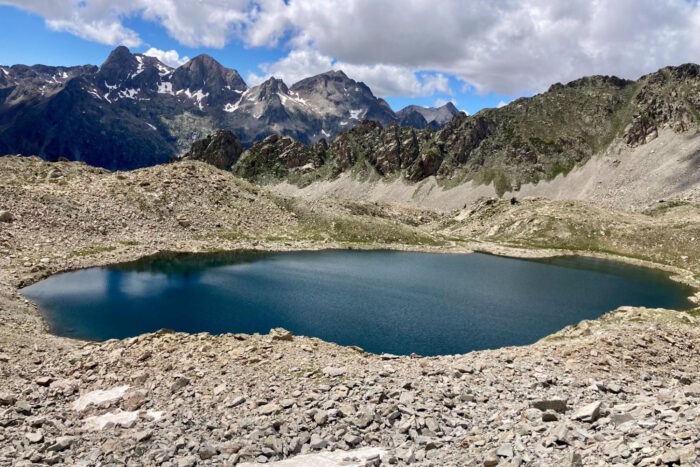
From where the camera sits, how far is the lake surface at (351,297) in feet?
165

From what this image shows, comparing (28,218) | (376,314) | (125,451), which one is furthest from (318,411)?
(28,218)

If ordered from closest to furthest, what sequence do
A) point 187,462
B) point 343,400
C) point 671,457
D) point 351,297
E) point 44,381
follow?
point 671,457 < point 187,462 < point 343,400 < point 44,381 < point 351,297

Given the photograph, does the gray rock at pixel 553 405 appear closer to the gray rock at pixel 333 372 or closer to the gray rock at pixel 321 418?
the gray rock at pixel 321 418

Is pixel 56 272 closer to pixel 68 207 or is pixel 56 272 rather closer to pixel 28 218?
pixel 28 218

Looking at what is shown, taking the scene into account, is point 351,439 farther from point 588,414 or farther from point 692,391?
point 692,391

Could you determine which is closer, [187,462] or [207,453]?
[187,462]

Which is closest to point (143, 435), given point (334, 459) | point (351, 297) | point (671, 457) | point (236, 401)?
point (236, 401)

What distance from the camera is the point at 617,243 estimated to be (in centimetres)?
12469

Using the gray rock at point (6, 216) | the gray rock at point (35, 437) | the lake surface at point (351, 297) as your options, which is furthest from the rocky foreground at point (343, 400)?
the gray rock at point (6, 216)

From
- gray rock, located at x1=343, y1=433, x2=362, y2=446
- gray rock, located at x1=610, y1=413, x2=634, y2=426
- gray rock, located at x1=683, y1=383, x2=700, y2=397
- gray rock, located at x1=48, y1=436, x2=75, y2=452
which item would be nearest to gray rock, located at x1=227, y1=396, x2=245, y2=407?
gray rock, located at x1=343, y1=433, x2=362, y2=446

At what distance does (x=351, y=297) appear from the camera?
6712cm

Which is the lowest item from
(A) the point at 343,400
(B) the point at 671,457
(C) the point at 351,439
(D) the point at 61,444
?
(D) the point at 61,444

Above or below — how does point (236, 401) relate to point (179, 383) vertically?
above

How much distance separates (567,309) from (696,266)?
58.2 m
